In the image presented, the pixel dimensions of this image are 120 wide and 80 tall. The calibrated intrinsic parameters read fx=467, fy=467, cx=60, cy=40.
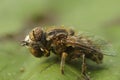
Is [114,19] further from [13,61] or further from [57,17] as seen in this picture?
[13,61]

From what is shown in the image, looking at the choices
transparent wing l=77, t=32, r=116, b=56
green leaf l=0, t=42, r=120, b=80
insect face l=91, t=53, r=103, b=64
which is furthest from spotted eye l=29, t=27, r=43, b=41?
insect face l=91, t=53, r=103, b=64

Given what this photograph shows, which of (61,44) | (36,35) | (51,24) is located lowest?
(51,24)

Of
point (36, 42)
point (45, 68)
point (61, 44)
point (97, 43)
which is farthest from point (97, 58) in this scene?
point (36, 42)

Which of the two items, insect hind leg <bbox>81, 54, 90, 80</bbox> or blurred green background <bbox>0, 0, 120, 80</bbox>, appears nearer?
insect hind leg <bbox>81, 54, 90, 80</bbox>

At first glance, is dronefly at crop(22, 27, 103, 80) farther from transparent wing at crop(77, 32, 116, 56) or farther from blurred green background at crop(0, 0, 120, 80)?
blurred green background at crop(0, 0, 120, 80)

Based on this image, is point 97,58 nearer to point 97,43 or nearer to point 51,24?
point 97,43

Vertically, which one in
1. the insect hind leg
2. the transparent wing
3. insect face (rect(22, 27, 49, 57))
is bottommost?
the insect hind leg

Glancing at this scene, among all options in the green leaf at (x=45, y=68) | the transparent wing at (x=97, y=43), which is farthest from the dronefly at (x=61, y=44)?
the green leaf at (x=45, y=68)

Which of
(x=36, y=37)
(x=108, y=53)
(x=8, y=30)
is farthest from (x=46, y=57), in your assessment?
(x=8, y=30)
